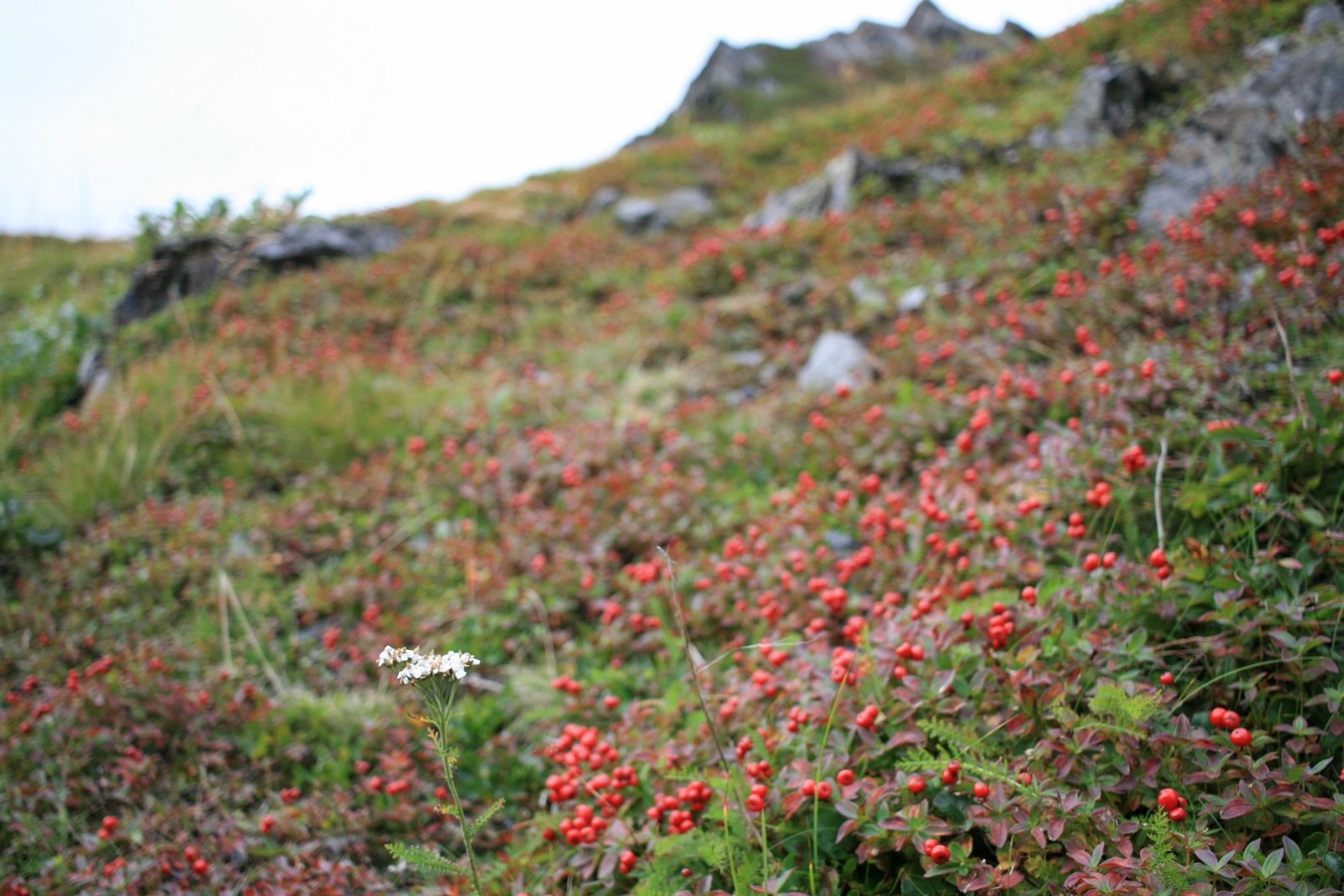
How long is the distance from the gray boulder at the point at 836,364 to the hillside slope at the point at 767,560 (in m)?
0.04

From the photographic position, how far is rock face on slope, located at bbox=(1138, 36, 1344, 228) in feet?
15.7

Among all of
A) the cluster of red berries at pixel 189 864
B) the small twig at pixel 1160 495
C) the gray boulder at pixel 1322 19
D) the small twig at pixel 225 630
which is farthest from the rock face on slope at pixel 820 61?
the cluster of red berries at pixel 189 864

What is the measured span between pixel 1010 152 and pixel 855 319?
3576mm

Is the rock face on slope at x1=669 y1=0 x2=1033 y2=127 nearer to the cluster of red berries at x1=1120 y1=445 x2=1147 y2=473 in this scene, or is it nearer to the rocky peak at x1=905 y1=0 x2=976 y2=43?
the rocky peak at x1=905 y1=0 x2=976 y2=43

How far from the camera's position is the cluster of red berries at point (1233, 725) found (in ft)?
5.79

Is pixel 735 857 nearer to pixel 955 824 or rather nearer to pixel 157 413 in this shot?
pixel 955 824

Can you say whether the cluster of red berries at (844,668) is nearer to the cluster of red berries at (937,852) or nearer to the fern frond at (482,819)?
the cluster of red berries at (937,852)

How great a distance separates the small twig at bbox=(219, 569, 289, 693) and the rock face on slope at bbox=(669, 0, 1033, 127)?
16.3m

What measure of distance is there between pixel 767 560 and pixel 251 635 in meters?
2.53

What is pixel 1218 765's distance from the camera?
5.90 feet

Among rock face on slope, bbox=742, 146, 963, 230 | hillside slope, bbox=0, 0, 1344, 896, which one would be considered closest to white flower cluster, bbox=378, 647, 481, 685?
hillside slope, bbox=0, 0, 1344, 896

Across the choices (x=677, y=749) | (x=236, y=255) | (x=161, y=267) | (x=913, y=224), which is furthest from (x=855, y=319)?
(x=161, y=267)

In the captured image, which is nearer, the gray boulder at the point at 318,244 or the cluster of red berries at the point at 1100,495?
the cluster of red berries at the point at 1100,495

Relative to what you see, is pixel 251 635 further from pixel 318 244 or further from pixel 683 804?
pixel 318 244
